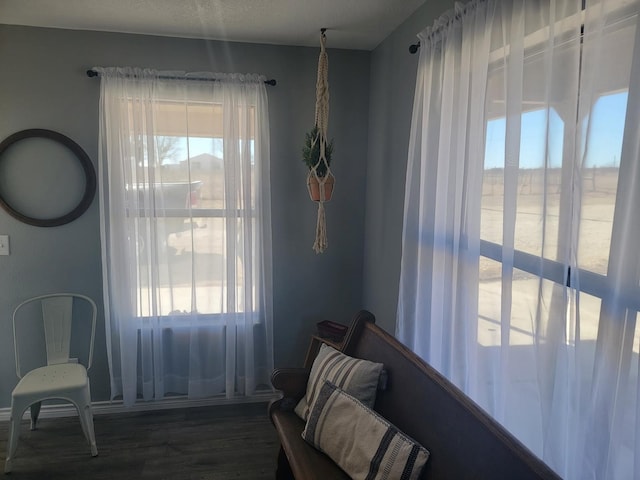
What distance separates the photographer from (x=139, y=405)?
3.04 m

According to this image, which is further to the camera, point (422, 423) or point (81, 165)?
point (81, 165)

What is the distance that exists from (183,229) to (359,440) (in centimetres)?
178

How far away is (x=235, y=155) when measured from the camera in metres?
2.86

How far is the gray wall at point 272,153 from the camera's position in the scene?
8.87 ft

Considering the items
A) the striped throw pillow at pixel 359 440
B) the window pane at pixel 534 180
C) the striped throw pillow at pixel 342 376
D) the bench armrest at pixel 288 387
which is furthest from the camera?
the bench armrest at pixel 288 387

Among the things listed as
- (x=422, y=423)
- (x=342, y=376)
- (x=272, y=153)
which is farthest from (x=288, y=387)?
(x=272, y=153)

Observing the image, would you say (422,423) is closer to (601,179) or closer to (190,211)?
(601,179)

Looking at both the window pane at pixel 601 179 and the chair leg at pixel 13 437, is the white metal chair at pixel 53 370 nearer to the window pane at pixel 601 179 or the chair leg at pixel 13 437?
the chair leg at pixel 13 437

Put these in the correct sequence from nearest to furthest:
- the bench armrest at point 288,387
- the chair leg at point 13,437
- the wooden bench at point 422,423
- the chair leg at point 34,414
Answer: the wooden bench at point 422,423
the bench armrest at point 288,387
the chair leg at point 13,437
the chair leg at point 34,414

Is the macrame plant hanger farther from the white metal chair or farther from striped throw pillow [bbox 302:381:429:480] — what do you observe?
the white metal chair

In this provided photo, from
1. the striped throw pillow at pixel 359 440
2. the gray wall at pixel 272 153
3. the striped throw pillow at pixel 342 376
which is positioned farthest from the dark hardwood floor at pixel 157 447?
the striped throw pillow at pixel 359 440

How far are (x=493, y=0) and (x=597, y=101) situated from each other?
2.14 feet

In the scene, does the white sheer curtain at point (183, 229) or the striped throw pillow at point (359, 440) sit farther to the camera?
the white sheer curtain at point (183, 229)

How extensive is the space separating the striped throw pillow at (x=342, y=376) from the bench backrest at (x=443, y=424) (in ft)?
0.21
